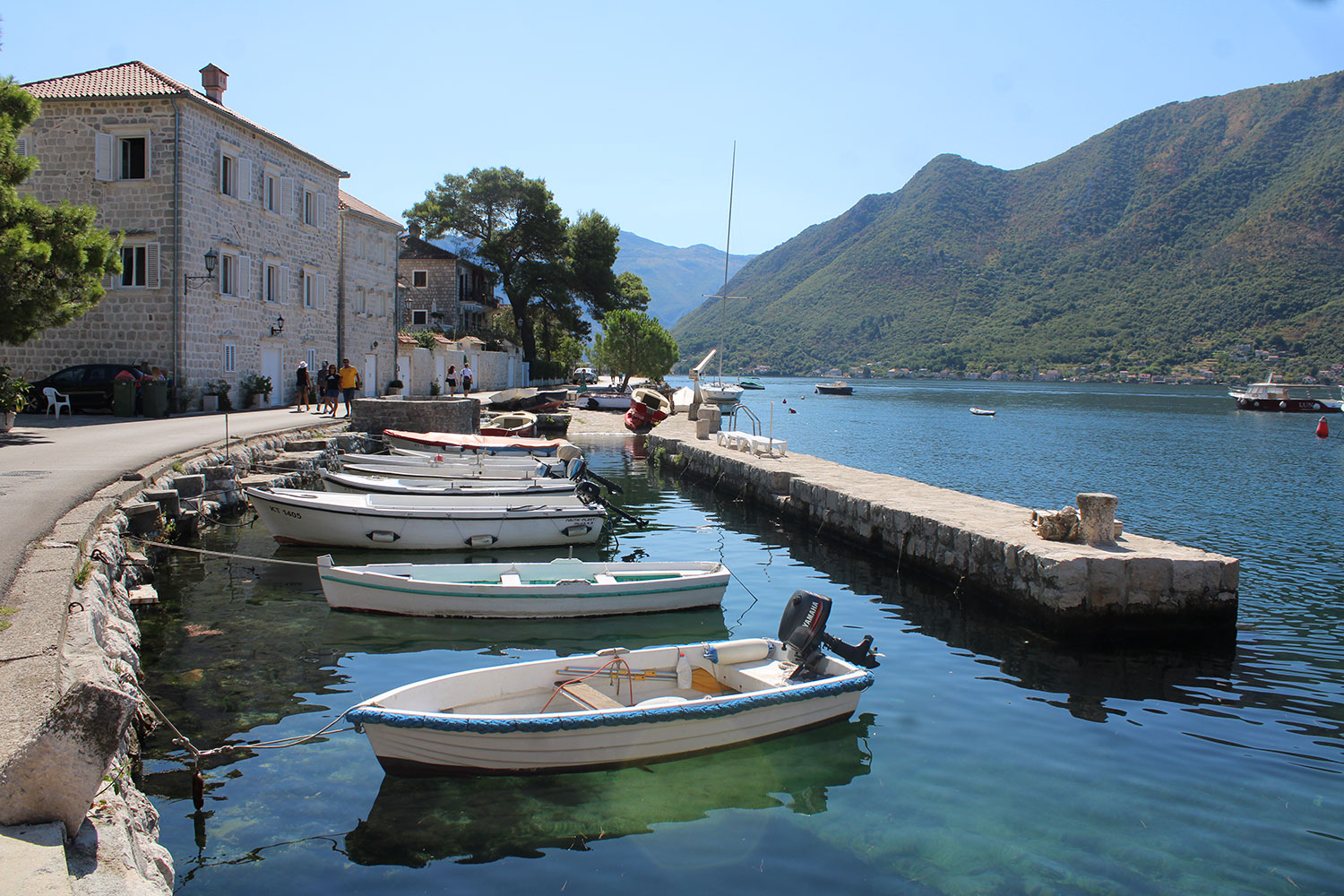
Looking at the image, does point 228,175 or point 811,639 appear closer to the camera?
point 811,639

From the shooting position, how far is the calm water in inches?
218

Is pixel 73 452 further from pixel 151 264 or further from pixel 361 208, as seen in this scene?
pixel 361 208

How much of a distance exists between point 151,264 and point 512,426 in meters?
12.1

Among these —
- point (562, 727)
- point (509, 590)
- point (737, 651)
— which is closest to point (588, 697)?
point (562, 727)

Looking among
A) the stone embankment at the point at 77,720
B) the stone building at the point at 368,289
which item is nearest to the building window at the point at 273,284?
the stone building at the point at 368,289

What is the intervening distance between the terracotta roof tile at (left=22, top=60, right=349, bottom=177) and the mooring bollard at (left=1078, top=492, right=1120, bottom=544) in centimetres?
2573

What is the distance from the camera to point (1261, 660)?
977 centimetres

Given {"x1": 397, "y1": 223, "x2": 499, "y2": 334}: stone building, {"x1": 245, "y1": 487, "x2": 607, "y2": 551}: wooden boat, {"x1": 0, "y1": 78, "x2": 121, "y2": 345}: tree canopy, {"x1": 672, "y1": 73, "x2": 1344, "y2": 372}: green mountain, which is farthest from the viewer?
{"x1": 672, "y1": 73, "x2": 1344, "y2": 372}: green mountain

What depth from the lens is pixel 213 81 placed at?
29.3 m

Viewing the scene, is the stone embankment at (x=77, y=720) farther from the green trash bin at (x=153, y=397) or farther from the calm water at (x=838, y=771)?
the green trash bin at (x=153, y=397)

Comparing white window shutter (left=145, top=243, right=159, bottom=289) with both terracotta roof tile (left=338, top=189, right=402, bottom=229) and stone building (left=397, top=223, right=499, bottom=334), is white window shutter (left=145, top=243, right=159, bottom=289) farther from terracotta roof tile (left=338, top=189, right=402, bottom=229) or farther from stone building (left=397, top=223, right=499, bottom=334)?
stone building (left=397, top=223, right=499, bottom=334)

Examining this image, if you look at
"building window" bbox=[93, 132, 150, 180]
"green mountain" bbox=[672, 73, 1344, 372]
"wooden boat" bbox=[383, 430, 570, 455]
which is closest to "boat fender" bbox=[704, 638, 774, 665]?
"wooden boat" bbox=[383, 430, 570, 455]

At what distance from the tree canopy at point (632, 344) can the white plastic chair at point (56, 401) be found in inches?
1698

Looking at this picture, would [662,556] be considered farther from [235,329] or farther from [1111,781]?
[235,329]
